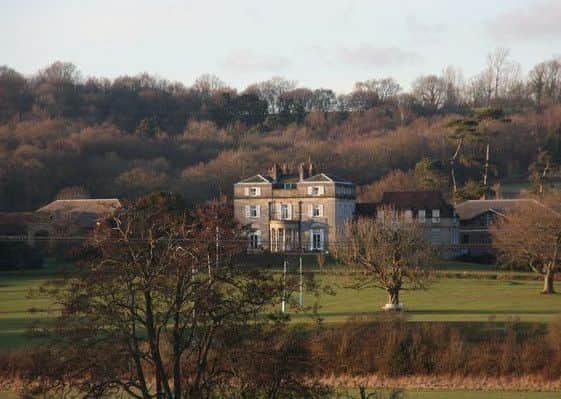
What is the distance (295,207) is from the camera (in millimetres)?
73750

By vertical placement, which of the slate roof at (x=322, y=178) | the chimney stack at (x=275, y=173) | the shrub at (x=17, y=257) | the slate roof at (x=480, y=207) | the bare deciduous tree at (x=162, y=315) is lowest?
the shrub at (x=17, y=257)

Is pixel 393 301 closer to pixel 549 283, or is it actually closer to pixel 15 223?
pixel 549 283

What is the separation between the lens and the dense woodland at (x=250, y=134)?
299 ft

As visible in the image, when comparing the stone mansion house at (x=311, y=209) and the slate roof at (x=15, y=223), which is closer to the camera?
the slate roof at (x=15, y=223)

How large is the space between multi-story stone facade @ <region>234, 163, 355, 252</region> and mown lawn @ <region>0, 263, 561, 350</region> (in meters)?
19.2

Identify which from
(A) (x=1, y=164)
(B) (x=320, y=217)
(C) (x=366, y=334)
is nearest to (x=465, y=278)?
(B) (x=320, y=217)

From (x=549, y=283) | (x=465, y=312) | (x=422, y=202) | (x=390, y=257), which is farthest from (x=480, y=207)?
(x=465, y=312)

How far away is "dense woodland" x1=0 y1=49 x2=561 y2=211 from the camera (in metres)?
91.1

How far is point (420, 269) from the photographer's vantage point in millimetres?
42562

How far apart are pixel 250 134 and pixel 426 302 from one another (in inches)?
3474

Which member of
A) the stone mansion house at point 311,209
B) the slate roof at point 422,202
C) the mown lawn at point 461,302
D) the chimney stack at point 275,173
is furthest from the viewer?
the chimney stack at point 275,173

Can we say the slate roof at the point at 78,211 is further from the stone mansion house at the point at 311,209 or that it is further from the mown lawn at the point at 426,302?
the mown lawn at the point at 426,302

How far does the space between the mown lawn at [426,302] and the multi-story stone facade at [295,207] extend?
63.1 feet

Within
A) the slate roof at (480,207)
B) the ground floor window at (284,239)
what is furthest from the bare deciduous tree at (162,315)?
the slate roof at (480,207)
